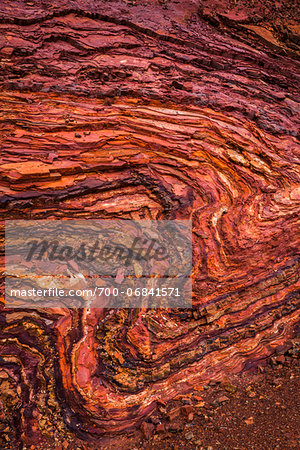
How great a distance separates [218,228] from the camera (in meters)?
5.16

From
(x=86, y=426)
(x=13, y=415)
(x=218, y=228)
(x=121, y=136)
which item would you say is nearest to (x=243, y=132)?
(x=218, y=228)

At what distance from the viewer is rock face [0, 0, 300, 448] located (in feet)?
14.4

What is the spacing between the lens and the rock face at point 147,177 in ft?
14.4

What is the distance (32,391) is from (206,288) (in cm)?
282

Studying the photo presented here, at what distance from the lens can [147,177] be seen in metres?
5.04

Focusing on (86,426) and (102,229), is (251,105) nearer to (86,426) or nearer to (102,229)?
(102,229)

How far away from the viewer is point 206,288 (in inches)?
200

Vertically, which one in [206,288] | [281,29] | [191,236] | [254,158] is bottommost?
[206,288]

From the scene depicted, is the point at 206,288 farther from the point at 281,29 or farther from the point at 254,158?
the point at 281,29

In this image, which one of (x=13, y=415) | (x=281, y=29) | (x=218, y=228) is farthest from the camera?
(x=281, y=29)

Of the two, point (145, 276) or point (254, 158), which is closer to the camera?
point (145, 276)

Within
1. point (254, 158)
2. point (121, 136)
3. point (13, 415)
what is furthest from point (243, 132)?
→ point (13, 415)

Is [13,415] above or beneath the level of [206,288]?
beneath

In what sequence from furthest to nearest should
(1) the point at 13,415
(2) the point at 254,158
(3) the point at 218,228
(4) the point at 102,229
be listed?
(2) the point at 254,158
(3) the point at 218,228
(4) the point at 102,229
(1) the point at 13,415
